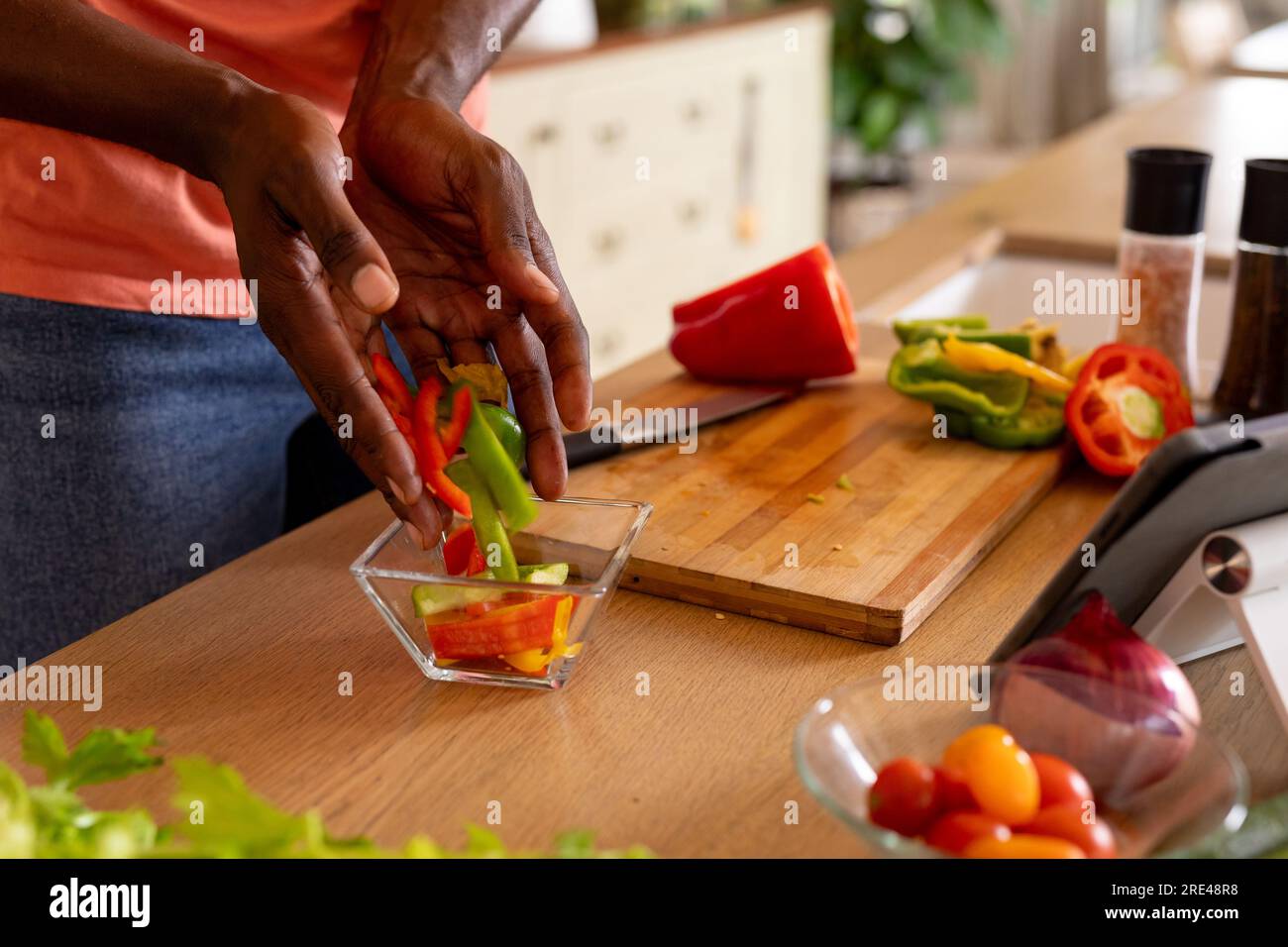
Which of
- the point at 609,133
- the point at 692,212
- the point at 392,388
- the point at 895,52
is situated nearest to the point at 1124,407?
the point at 392,388

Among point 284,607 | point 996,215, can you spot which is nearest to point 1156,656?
point 284,607

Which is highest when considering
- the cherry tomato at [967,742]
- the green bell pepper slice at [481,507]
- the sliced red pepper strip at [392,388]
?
the sliced red pepper strip at [392,388]

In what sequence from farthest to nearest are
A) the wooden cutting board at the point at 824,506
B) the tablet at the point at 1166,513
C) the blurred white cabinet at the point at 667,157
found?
1. the blurred white cabinet at the point at 667,157
2. the wooden cutting board at the point at 824,506
3. the tablet at the point at 1166,513

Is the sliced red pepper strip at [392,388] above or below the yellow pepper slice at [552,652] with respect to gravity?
above

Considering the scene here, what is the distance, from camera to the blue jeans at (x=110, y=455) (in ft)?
4.04

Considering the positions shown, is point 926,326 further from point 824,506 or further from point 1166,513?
point 1166,513

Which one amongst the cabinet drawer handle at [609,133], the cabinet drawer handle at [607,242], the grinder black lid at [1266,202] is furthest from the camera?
the cabinet drawer handle at [607,242]

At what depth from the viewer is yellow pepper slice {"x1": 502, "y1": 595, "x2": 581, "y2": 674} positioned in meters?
0.87

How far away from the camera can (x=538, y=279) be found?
959mm

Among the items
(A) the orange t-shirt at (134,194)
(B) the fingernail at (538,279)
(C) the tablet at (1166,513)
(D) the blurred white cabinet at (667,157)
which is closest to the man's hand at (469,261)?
(B) the fingernail at (538,279)

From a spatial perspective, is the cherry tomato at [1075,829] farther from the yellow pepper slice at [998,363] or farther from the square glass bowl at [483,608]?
the yellow pepper slice at [998,363]
